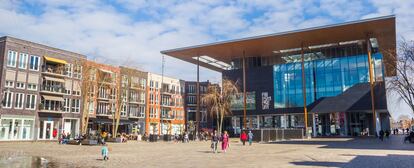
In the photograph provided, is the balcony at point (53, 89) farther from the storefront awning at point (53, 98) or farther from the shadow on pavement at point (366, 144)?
the shadow on pavement at point (366, 144)

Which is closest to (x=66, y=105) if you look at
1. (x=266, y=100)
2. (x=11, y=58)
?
(x=11, y=58)

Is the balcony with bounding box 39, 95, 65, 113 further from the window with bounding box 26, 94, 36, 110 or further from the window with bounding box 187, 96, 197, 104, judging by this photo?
the window with bounding box 187, 96, 197, 104

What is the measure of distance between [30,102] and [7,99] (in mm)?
3477

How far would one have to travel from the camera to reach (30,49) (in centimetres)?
5125

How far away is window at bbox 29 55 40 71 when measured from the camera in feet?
169

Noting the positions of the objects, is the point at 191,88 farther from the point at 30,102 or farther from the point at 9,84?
the point at 9,84

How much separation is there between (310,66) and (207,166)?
2007 inches

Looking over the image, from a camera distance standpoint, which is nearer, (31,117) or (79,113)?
(31,117)

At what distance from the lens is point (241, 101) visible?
225ft

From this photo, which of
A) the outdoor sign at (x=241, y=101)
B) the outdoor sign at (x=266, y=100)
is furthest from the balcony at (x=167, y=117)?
the outdoor sign at (x=266, y=100)

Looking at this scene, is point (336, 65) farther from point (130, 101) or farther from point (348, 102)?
point (130, 101)

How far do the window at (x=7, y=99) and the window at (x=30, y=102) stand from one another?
2539 millimetres

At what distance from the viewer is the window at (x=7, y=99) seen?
4750 cm

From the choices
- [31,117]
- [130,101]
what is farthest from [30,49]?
[130,101]
